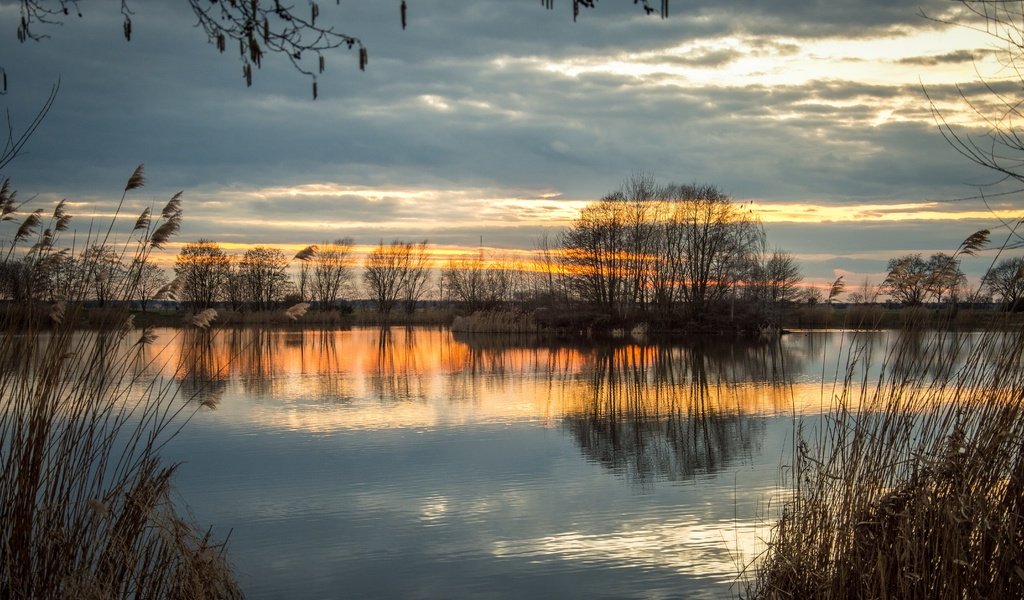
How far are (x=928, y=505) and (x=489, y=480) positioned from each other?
661 centimetres

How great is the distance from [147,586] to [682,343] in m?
35.5

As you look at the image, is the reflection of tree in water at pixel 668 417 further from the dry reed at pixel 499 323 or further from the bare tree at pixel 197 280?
the dry reed at pixel 499 323

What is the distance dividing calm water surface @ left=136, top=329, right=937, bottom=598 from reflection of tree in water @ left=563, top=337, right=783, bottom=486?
0.06 metres

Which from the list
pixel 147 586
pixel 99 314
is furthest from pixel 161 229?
pixel 147 586

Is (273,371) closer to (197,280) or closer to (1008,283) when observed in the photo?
(197,280)

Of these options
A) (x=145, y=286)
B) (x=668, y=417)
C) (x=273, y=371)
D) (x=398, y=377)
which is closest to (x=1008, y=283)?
(x=145, y=286)

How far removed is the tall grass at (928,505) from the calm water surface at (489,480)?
31.1 inches

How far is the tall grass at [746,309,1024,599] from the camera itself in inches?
166

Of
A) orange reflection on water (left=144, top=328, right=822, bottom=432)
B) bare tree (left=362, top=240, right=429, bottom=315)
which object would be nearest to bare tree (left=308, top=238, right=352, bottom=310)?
bare tree (left=362, top=240, right=429, bottom=315)

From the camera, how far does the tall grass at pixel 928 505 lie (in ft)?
13.9

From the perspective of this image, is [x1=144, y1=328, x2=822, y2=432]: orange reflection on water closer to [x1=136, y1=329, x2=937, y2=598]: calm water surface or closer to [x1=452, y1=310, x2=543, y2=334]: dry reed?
[x1=136, y1=329, x2=937, y2=598]: calm water surface

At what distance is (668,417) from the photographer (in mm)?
15195

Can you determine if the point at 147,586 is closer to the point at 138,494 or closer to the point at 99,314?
the point at 138,494

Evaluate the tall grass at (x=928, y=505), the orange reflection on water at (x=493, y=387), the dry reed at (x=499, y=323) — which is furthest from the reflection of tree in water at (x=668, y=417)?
the dry reed at (x=499, y=323)
